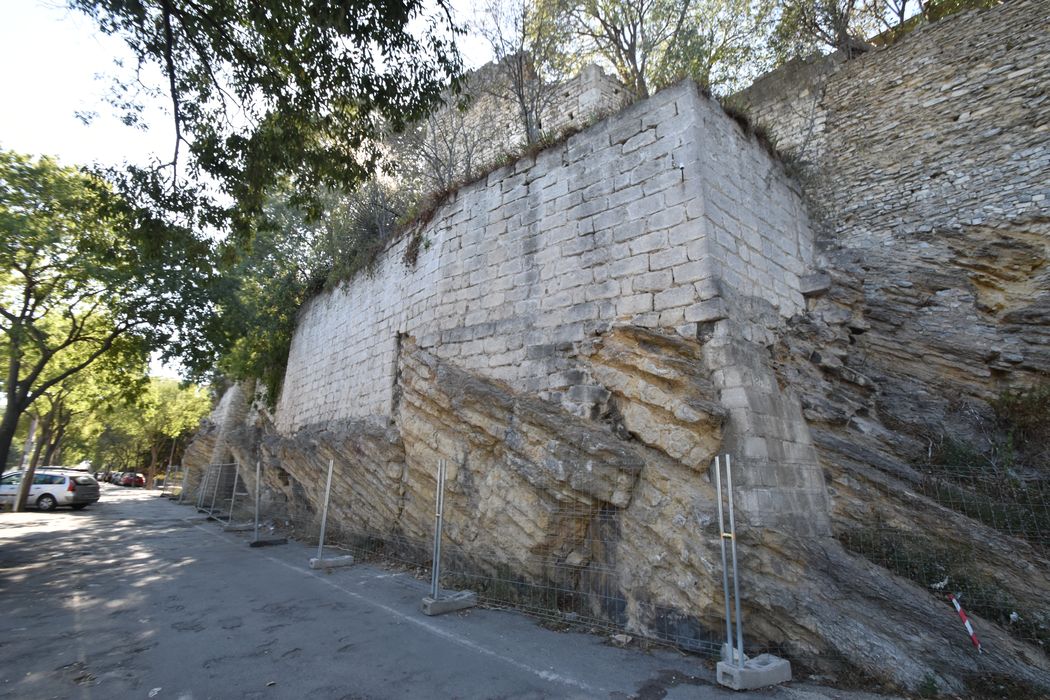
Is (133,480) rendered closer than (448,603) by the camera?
No

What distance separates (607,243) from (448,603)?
4.45m

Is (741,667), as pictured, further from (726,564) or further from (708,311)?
(708,311)

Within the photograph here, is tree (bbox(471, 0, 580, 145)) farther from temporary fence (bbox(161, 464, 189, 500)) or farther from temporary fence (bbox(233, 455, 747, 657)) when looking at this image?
temporary fence (bbox(161, 464, 189, 500))

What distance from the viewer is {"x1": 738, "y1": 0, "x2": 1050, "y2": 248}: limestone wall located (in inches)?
280

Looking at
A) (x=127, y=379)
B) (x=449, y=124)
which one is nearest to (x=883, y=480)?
(x=449, y=124)

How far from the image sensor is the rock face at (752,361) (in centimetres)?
432

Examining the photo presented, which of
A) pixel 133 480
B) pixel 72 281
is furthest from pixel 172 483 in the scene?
pixel 72 281

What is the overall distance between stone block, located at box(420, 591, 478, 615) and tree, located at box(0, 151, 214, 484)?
652 cm

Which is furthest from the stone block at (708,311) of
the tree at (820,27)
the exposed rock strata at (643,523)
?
the tree at (820,27)

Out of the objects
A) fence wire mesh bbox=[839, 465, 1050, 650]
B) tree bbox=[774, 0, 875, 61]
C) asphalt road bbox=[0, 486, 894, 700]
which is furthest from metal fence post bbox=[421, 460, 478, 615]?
tree bbox=[774, 0, 875, 61]

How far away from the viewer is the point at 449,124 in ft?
48.4

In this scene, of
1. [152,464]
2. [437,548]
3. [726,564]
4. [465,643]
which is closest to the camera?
[726,564]

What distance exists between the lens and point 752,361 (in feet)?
16.8

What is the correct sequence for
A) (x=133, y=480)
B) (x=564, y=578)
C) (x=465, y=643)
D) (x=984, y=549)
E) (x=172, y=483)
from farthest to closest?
(x=133, y=480) < (x=172, y=483) < (x=564, y=578) < (x=465, y=643) < (x=984, y=549)
